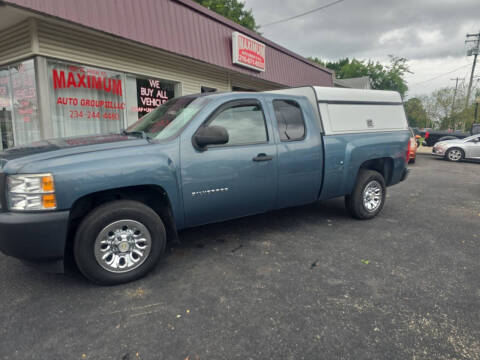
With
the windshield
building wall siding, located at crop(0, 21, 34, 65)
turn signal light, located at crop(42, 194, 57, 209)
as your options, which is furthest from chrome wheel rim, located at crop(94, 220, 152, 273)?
building wall siding, located at crop(0, 21, 34, 65)

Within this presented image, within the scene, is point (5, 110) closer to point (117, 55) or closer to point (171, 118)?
point (117, 55)

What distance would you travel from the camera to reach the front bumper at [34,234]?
2379 millimetres

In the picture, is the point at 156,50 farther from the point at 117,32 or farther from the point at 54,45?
the point at 54,45

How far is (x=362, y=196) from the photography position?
4.74 metres

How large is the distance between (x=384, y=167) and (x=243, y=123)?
2.92 m

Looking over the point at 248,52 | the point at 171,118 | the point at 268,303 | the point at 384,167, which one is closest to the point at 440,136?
the point at 248,52

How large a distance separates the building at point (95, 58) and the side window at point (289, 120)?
472 centimetres

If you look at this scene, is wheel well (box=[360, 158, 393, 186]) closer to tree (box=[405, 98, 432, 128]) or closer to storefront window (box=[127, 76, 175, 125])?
storefront window (box=[127, 76, 175, 125])

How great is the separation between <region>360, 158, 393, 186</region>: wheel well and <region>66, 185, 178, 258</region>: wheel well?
3449mm

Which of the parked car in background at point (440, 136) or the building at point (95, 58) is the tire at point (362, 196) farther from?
the parked car in background at point (440, 136)

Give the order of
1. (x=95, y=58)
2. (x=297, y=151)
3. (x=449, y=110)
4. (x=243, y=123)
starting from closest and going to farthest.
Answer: (x=243, y=123) < (x=297, y=151) < (x=95, y=58) < (x=449, y=110)

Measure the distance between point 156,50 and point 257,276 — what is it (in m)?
7.12

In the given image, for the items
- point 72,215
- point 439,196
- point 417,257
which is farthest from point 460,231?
point 72,215

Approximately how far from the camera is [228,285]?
9.33 ft
